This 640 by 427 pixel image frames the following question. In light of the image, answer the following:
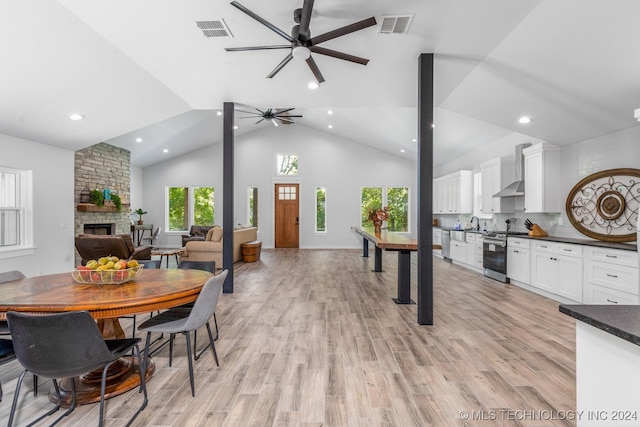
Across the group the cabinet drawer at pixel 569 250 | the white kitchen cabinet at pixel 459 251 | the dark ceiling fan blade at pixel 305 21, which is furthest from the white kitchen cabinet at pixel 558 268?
the dark ceiling fan blade at pixel 305 21

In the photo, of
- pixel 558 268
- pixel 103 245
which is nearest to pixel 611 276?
pixel 558 268

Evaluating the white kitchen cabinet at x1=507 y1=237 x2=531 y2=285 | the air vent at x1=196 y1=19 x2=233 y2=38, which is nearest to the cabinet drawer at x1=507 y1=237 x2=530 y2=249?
the white kitchen cabinet at x1=507 y1=237 x2=531 y2=285

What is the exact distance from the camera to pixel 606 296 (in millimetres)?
3566

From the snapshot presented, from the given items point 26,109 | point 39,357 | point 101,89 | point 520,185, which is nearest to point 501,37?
point 520,185

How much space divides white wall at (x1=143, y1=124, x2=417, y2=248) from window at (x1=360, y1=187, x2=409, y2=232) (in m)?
0.20

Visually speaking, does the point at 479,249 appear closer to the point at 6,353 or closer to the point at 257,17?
the point at 257,17

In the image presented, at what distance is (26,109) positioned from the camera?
4.11m

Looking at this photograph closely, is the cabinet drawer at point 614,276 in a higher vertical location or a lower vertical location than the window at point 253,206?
lower

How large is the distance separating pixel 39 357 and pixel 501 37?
437 centimetres

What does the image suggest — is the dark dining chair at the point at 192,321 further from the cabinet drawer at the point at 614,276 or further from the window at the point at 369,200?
the window at the point at 369,200

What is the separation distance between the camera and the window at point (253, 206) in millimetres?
10727

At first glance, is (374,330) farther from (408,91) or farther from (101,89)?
(101,89)

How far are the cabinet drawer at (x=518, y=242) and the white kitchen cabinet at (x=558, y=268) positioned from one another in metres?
0.12

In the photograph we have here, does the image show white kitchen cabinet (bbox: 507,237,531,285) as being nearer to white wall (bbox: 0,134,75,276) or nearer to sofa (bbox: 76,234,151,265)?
sofa (bbox: 76,234,151,265)
